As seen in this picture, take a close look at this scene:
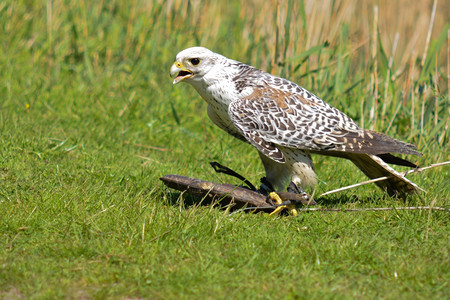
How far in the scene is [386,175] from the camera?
14.9 ft

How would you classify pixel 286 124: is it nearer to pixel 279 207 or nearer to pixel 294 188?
pixel 294 188

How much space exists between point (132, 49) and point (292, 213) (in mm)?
4726

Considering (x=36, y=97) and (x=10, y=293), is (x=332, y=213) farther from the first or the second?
(x=36, y=97)

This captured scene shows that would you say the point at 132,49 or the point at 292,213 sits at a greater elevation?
the point at 132,49

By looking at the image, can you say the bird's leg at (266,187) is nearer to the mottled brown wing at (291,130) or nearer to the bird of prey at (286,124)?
the bird of prey at (286,124)

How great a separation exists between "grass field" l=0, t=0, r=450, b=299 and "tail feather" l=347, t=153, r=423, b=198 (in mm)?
113

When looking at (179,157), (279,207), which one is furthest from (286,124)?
(179,157)

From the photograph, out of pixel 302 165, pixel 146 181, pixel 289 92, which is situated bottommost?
pixel 146 181

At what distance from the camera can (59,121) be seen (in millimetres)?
6398

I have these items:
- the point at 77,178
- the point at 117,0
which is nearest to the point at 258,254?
the point at 77,178

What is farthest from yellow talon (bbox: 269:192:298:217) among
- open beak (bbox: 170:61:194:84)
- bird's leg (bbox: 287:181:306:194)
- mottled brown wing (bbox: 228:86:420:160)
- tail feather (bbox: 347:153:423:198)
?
open beak (bbox: 170:61:194:84)

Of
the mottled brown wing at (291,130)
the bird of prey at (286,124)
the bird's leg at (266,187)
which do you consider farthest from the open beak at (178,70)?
the bird's leg at (266,187)

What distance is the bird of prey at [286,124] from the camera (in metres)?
4.41

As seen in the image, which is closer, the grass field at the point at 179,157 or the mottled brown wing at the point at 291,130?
the grass field at the point at 179,157
